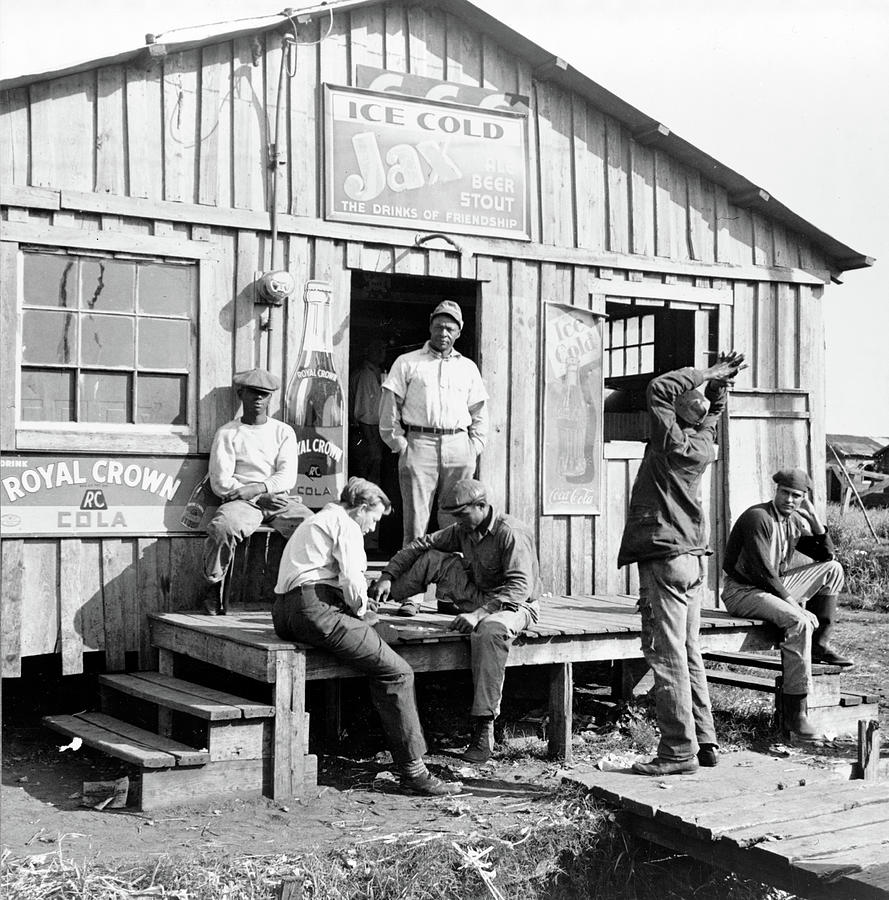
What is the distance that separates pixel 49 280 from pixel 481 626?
12.2ft

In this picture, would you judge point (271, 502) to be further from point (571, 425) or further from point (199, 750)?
point (571, 425)

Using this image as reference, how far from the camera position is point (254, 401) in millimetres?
7977

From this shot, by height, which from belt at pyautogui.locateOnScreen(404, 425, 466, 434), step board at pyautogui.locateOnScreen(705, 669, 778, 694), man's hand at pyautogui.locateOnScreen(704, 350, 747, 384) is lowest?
step board at pyautogui.locateOnScreen(705, 669, 778, 694)

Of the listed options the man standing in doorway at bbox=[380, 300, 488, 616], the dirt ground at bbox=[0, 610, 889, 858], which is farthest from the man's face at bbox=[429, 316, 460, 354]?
the dirt ground at bbox=[0, 610, 889, 858]

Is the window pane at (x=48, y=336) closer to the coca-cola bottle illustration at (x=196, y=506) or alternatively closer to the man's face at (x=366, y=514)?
the coca-cola bottle illustration at (x=196, y=506)

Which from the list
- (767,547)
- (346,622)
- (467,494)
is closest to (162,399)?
(467,494)

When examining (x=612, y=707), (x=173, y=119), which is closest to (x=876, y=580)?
(x=612, y=707)

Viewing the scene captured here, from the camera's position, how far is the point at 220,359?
8.27 metres

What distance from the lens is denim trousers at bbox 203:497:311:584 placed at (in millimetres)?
7688

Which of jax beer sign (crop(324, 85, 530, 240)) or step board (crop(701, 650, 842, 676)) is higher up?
jax beer sign (crop(324, 85, 530, 240))

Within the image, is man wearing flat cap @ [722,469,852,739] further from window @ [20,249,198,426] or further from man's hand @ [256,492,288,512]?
window @ [20,249,198,426]

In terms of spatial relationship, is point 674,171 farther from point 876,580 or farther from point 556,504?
point 876,580

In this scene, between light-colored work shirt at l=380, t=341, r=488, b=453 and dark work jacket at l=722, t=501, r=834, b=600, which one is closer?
light-colored work shirt at l=380, t=341, r=488, b=453

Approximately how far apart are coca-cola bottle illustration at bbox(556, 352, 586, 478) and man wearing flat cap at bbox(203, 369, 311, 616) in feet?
7.89
